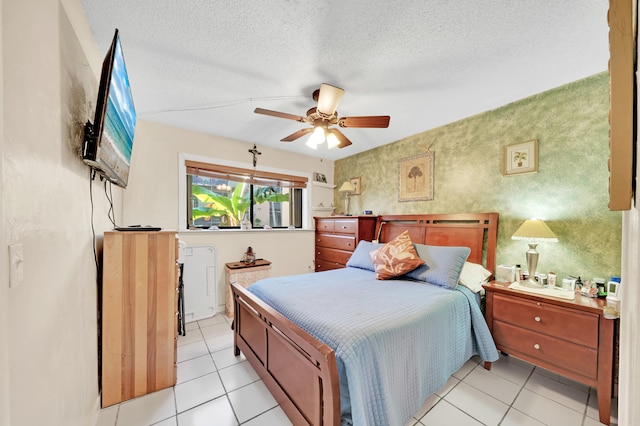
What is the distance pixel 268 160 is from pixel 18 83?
124 inches

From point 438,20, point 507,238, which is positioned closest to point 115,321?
point 438,20

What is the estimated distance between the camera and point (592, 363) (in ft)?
5.42

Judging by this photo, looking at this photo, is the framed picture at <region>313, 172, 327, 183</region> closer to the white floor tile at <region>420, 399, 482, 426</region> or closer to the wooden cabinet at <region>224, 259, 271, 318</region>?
the wooden cabinet at <region>224, 259, 271, 318</region>

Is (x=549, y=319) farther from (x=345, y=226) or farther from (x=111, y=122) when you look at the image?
(x=111, y=122)

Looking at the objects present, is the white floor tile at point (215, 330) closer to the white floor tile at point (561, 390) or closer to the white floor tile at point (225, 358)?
the white floor tile at point (225, 358)

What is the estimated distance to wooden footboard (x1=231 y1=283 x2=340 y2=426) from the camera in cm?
116

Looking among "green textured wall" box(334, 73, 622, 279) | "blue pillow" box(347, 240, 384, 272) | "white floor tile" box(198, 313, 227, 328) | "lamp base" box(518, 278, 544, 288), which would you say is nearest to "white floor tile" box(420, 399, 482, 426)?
"lamp base" box(518, 278, 544, 288)

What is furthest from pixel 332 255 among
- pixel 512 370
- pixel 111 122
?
pixel 111 122

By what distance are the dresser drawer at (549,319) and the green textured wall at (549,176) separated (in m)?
0.53

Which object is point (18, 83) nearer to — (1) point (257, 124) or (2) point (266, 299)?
(2) point (266, 299)

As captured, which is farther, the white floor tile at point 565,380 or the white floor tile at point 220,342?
the white floor tile at point 220,342

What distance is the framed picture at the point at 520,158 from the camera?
229cm

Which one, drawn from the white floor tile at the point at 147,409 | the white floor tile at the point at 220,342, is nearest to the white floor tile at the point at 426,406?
the white floor tile at the point at 147,409

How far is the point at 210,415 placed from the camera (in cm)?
160
